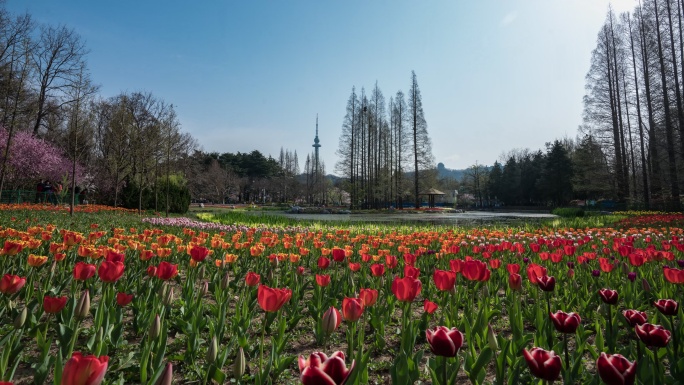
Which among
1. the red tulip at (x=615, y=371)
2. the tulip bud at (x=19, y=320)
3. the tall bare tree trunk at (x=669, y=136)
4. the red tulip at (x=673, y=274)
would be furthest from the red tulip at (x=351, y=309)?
the tall bare tree trunk at (x=669, y=136)

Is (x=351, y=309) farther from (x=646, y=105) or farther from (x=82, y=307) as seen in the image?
(x=646, y=105)

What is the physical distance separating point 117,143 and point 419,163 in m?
30.0

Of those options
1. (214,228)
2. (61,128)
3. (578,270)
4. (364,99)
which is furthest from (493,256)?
(364,99)

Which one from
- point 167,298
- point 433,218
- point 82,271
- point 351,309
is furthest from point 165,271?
point 433,218

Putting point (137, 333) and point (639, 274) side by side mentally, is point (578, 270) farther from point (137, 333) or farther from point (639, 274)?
point (137, 333)

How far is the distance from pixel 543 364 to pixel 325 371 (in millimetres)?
701

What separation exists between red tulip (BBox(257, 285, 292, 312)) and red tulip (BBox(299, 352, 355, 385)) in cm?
71

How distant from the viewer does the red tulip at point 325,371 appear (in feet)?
2.68

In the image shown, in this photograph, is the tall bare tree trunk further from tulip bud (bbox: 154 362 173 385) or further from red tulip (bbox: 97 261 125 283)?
tulip bud (bbox: 154 362 173 385)

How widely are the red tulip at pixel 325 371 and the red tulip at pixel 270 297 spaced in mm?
707

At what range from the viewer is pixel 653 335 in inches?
52.9

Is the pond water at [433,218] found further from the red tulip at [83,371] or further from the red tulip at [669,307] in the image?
the red tulip at [83,371]

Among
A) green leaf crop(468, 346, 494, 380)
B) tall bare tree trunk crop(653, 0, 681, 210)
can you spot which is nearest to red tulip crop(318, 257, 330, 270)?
green leaf crop(468, 346, 494, 380)

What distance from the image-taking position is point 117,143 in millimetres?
25500
